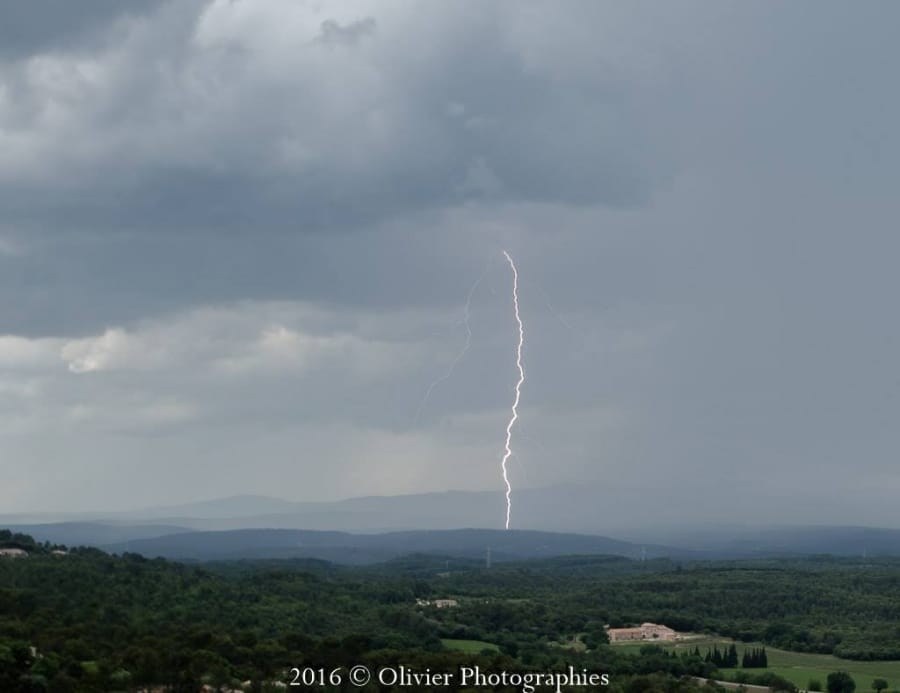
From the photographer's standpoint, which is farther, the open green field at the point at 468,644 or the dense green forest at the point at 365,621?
the open green field at the point at 468,644

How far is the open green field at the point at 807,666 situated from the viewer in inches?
2277

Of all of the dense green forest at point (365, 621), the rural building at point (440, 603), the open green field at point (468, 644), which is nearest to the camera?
the dense green forest at point (365, 621)

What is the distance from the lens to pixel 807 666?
2559 inches

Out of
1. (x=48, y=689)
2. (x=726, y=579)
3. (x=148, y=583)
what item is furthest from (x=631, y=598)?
(x=48, y=689)

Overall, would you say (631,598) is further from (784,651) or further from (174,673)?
(174,673)

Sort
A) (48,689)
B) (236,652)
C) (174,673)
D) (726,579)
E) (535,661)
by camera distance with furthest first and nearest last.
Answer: (726,579)
(535,661)
(236,652)
(174,673)
(48,689)

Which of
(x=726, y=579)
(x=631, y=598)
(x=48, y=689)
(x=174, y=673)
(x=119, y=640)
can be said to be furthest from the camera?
(x=726, y=579)

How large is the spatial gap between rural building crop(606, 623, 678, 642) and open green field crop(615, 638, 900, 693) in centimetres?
188

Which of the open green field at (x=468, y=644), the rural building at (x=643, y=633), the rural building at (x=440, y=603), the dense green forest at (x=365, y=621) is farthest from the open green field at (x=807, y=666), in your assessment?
the rural building at (x=440, y=603)

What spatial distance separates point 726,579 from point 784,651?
177 ft

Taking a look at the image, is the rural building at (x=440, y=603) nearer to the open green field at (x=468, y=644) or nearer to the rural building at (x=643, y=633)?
the rural building at (x=643, y=633)

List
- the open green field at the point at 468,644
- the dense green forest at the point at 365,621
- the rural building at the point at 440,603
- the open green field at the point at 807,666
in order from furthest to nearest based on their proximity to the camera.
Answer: the rural building at the point at 440,603 → the open green field at the point at 468,644 → the open green field at the point at 807,666 → the dense green forest at the point at 365,621

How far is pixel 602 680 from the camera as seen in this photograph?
4516cm

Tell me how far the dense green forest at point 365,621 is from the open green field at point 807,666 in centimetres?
157
